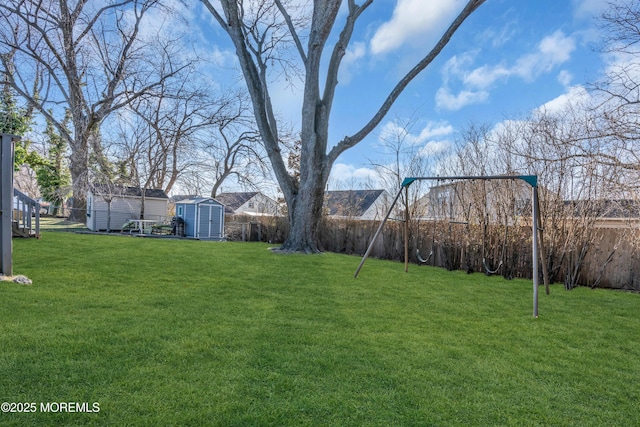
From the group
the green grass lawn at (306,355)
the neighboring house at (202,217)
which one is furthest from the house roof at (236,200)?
the green grass lawn at (306,355)

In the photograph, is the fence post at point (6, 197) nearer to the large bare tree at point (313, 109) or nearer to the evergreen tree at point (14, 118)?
the large bare tree at point (313, 109)

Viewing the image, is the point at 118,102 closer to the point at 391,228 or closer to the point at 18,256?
the point at 18,256

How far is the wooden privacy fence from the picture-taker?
5.75m

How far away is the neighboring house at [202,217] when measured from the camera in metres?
15.3

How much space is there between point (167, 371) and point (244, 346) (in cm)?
56

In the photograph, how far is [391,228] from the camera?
351 inches

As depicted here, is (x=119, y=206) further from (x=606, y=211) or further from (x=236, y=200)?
(x=606, y=211)

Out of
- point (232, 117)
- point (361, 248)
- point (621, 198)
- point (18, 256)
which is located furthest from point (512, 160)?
point (232, 117)

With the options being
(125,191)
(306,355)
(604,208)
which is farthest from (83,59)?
(604,208)

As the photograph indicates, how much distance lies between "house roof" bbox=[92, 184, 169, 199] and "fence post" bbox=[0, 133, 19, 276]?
11367 millimetres

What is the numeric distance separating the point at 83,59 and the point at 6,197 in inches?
450

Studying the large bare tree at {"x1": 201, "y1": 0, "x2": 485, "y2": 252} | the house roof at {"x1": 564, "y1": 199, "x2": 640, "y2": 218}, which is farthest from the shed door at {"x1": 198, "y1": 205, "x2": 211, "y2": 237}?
the house roof at {"x1": 564, "y1": 199, "x2": 640, "y2": 218}

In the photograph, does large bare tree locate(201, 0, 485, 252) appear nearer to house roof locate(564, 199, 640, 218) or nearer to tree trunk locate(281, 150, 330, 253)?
tree trunk locate(281, 150, 330, 253)

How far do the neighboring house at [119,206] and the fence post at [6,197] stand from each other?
11.6m
